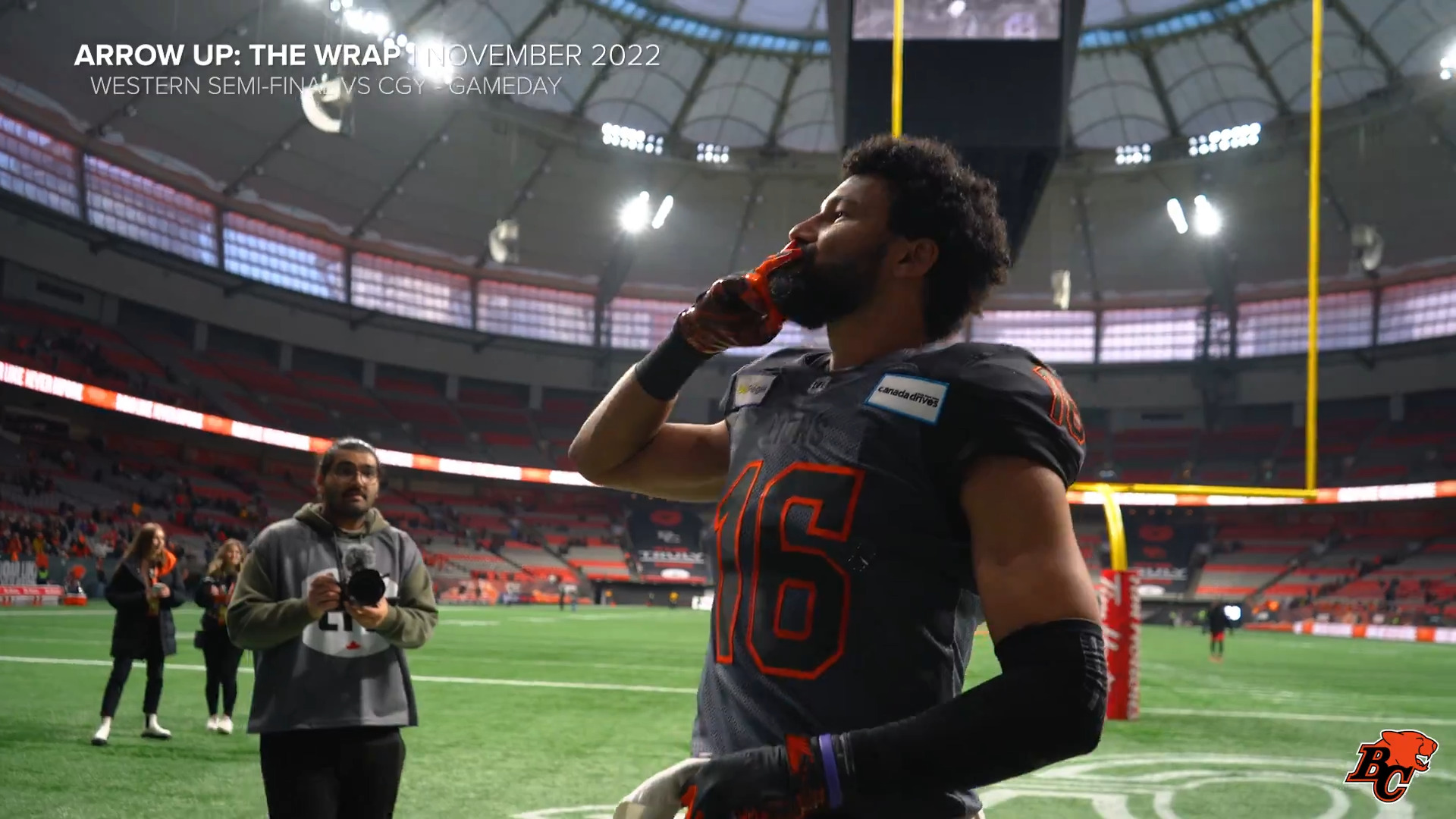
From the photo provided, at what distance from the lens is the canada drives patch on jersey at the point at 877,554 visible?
1688mm

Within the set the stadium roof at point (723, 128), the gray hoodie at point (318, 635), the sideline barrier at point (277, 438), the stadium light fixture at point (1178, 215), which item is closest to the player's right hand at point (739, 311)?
the gray hoodie at point (318, 635)

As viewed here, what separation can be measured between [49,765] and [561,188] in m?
40.1

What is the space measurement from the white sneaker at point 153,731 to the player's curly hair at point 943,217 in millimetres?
8045

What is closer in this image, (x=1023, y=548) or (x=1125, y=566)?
(x=1023, y=548)

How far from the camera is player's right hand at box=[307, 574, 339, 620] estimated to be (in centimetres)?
406

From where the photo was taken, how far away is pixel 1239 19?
35.4m

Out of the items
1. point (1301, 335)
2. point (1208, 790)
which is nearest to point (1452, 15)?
point (1301, 335)

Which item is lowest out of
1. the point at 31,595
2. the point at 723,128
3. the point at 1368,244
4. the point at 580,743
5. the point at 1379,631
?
the point at 1379,631

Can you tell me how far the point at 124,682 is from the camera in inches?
325

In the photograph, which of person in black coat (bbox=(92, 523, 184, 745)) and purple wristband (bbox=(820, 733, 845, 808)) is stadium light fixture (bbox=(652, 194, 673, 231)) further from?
purple wristband (bbox=(820, 733, 845, 808))

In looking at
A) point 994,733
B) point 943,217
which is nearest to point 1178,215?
point 943,217

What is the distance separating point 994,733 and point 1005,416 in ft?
1.52

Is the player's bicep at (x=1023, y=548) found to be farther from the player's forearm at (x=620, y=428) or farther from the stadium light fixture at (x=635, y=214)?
the stadium light fixture at (x=635, y=214)

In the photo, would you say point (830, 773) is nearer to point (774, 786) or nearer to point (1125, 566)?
point (774, 786)
